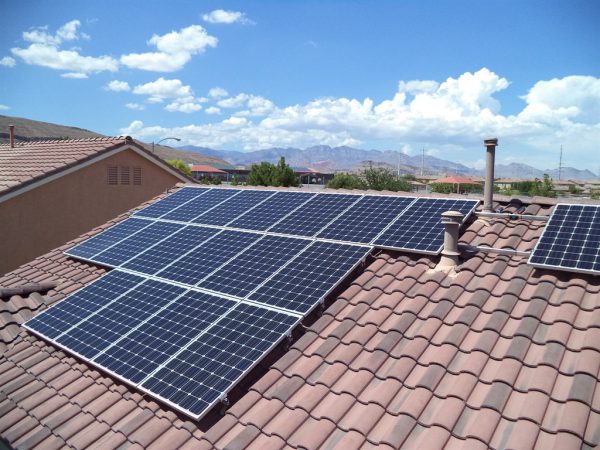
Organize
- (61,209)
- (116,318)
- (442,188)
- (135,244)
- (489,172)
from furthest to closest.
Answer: (442,188)
(61,209)
(135,244)
(489,172)
(116,318)

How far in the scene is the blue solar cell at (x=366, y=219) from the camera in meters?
9.05

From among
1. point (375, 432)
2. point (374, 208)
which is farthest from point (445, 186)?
point (375, 432)

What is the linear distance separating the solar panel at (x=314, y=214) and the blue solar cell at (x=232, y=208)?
1677 mm

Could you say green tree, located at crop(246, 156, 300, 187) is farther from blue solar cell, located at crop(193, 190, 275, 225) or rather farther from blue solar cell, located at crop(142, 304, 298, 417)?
blue solar cell, located at crop(142, 304, 298, 417)

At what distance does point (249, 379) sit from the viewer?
6.35m

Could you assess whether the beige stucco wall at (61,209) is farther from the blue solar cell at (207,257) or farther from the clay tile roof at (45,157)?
the blue solar cell at (207,257)

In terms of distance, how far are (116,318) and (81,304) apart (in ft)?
4.59

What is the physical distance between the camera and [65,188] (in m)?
18.8

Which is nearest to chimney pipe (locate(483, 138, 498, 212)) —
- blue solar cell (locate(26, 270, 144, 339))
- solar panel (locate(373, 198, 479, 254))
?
solar panel (locate(373, 198, 479, 254))

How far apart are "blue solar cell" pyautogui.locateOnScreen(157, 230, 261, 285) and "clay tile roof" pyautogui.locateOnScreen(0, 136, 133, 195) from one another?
36.6ft

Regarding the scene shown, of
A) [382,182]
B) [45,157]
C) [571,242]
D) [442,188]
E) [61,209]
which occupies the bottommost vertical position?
[61,209]

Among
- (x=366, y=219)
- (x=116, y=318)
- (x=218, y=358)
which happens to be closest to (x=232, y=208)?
(x=366, y=219)

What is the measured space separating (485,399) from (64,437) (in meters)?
5.35

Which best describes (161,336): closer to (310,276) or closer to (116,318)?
(116,318)
